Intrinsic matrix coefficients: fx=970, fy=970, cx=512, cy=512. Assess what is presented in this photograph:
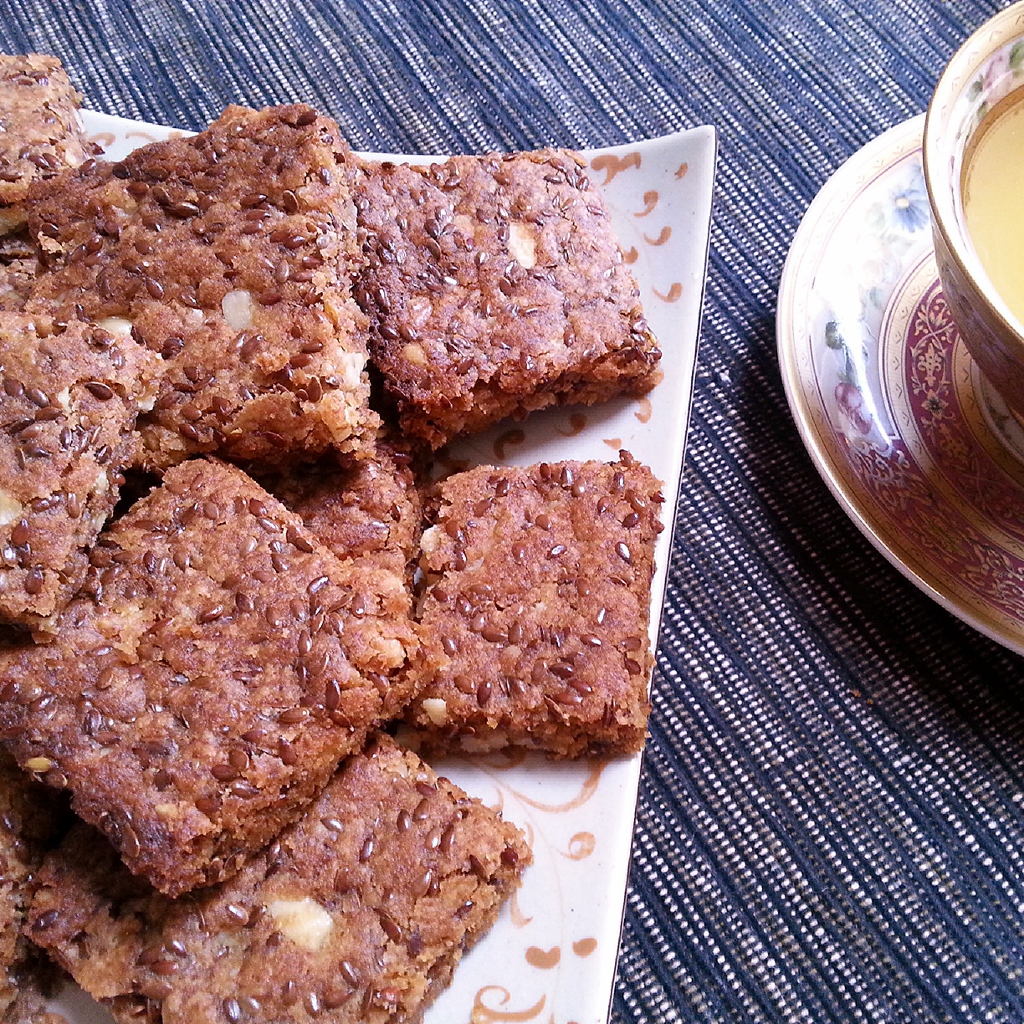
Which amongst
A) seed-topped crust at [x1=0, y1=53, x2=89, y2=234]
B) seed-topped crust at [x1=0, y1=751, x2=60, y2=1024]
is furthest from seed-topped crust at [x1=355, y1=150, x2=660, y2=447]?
seed-topped crust at [x1=0, y1=751, x2=60, y2=1024]

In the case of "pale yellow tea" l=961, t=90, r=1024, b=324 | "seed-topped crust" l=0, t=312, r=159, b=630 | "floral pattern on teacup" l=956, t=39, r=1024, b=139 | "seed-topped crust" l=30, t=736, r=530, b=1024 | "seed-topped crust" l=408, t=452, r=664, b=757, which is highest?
"floral pattern on teacup" l=956, t=39, r=1024, b=139

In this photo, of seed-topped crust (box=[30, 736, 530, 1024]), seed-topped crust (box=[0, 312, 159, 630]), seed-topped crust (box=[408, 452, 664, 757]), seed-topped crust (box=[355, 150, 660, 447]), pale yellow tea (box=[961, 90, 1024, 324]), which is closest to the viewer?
Result: seed-topped crust (box=[30, 736, 530, 1024])

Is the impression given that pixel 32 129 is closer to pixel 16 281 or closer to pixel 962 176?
pixel 16 281

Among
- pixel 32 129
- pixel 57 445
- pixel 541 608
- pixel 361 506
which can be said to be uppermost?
pixel 32 129

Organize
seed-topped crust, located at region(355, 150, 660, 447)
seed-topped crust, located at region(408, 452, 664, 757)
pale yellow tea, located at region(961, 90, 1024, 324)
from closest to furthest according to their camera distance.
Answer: seed-topped crust, located at region(408, 452, 664, 757) < pale yellow tea, located at region(961, 90, 1024, 324) < seed-topped crust, located at region(355, 150, 660, 447)

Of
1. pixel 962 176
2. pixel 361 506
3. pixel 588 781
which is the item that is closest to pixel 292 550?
pixel 361 506

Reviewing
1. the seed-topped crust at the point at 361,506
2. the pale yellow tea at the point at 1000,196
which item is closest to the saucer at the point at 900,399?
the pale yellow tea at the point at 1000,196

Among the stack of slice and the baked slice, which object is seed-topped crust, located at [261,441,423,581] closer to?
the stack of slice

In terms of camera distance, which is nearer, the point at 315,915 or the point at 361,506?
the point at 315,915
